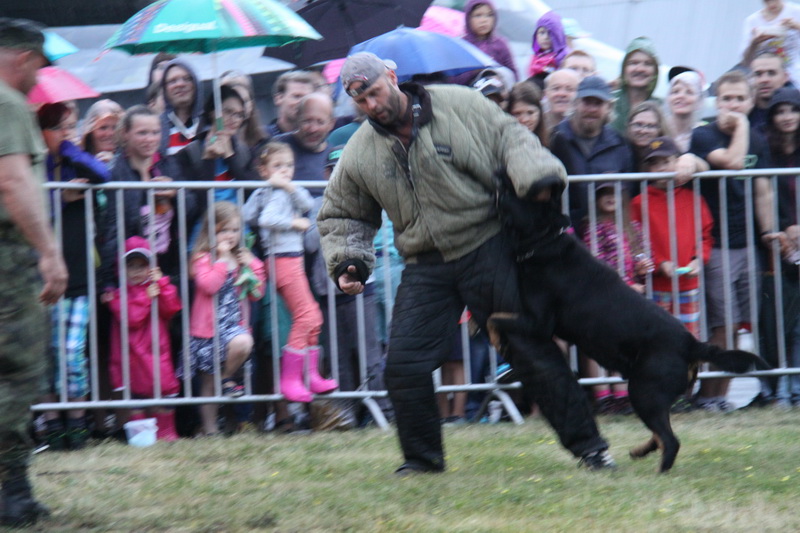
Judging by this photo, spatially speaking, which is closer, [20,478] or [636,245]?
[20,478]

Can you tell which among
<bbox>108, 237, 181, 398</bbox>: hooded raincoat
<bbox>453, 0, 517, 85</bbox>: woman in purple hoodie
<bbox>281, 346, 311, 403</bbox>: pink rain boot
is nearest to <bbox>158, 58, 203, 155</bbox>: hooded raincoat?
<bbox>108, 237, 181, 398</bbox>: hooded raincoat

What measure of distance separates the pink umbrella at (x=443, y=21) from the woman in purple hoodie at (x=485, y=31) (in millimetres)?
2009

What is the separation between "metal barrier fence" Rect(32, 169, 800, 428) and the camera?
6.74m

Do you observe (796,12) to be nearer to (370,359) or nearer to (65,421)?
(370,359)

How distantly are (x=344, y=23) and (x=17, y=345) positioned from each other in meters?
A: 6.43

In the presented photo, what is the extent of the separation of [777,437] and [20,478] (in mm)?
3760

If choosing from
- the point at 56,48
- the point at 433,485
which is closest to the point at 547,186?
the point at 433,485

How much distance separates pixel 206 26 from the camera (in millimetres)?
7359

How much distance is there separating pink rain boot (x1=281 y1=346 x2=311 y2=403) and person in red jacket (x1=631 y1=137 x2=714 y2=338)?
2.19m

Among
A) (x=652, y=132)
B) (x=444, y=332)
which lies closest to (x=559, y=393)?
(x=444, y=332)

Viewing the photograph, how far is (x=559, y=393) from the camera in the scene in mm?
5230

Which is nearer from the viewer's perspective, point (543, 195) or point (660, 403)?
point (543, 195)

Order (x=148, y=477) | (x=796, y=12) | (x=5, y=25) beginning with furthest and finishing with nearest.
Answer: (x=796, y=12) → (x=148, y=477) → (x=5, y=25)

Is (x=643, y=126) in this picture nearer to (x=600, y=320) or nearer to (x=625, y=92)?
(x=625, y=92)
